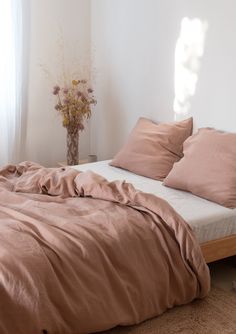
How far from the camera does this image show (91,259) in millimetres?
1981

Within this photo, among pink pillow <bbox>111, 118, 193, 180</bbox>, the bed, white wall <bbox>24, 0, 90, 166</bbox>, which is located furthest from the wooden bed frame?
white wall <bbox>24, 0, 90, 166</bbox>

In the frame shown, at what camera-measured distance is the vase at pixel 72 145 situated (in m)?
3.84

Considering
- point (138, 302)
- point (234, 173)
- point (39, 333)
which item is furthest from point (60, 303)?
point (234, 173)

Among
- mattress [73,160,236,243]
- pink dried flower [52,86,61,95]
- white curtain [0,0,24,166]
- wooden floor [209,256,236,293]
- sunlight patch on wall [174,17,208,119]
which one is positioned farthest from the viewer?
pink dried flower [52,86,61,95]

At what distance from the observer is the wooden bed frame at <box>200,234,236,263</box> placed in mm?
2387

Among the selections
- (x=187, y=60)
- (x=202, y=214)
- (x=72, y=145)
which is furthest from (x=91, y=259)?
(x=72, y=145)

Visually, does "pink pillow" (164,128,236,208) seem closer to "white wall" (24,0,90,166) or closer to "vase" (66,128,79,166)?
"vase" (66,128,79,166)

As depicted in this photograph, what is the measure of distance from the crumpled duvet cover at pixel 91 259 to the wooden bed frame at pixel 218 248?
0.50 ft

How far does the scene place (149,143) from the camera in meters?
3.23

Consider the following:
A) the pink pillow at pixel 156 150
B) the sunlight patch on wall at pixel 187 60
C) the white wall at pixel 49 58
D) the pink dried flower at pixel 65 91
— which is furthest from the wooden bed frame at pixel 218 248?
the white wall at pixel 49 58

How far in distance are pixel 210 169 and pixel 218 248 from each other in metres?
0.50

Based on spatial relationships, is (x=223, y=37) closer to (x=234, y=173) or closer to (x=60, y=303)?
(x=234, y=173)

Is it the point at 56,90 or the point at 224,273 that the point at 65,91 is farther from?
the point at 224,273

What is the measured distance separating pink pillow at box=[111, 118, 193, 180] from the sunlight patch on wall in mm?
171
